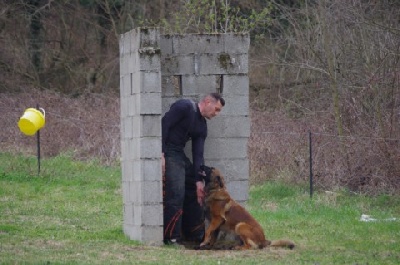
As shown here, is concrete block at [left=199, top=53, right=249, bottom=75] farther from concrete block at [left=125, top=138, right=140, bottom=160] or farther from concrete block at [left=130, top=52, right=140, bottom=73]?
concrete block at [left=125, top=138, right=140, bottom=160]

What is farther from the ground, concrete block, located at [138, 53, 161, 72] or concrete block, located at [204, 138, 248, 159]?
concrete block, located at [138, 53, 161, 72]

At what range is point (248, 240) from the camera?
11031 millimetres

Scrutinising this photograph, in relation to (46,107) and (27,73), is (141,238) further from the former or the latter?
(27,73)

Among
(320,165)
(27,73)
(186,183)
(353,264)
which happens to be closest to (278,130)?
(320,165)

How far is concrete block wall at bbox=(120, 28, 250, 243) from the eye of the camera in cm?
1131

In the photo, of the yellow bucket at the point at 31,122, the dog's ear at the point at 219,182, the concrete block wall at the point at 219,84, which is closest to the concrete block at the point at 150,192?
the dog's ear at the point at 219,182

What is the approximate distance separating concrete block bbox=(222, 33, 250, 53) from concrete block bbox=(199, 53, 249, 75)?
3.0 inches

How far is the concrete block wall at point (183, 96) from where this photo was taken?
37.1ft

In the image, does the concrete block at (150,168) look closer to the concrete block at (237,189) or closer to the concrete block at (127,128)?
the concrete block at (127,128)

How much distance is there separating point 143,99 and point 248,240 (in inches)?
87.2

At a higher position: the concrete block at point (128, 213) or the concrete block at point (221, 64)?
the concrete block at point (221, 64)

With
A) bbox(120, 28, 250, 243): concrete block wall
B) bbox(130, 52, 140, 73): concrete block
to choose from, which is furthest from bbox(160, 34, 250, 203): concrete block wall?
bbox(130, 52, 140, 73): concrete block

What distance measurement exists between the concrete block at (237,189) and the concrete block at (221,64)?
1.54m

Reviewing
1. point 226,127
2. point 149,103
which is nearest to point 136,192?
point 149,103
